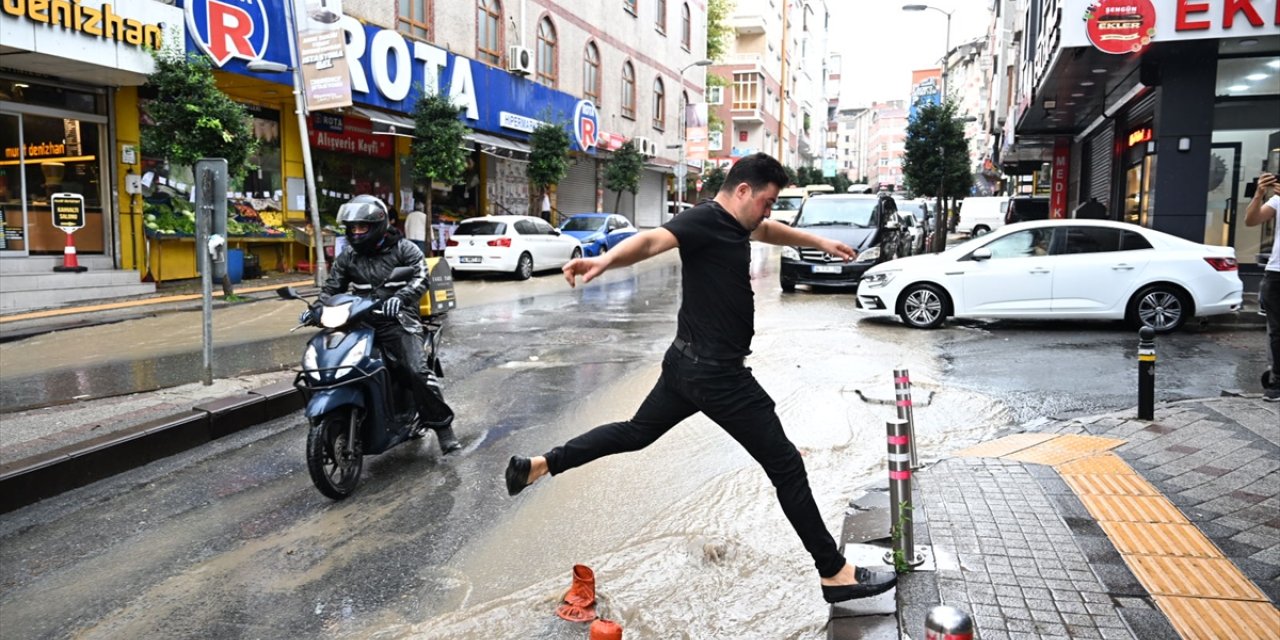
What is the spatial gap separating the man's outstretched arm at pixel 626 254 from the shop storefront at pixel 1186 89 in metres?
11.3

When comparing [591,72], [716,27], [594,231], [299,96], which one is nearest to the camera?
[299,96]

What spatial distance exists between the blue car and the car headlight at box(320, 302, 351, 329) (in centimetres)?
1876

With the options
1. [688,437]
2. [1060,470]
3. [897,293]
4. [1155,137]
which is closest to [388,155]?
[897,293]

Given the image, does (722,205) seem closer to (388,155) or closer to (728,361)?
(728,361)

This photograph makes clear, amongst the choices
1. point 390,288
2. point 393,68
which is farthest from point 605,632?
point 393,68

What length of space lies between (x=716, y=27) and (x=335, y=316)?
181ft

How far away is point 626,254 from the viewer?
325 cm

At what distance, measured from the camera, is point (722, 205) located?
3658mm

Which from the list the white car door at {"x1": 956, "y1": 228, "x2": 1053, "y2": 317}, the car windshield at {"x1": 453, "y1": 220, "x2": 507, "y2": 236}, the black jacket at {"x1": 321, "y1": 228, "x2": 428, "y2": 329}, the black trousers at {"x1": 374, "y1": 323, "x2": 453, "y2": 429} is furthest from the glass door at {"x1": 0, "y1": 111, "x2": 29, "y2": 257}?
the white car door at {"x1": 956, "y1": 228, "x2": 1053, "y2": 317}

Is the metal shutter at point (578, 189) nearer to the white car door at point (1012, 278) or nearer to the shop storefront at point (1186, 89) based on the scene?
the shop storefront at point (1186, 89)

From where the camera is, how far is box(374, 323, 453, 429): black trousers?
5.85m

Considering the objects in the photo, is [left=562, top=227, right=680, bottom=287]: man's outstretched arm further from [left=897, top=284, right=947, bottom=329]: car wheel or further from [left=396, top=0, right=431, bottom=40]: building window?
[left=396, top=0, right=431, bottom=40]: building window

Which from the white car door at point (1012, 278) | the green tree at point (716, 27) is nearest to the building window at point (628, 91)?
the green tree at point (716, 27)

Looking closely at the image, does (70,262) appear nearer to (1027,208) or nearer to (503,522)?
(503,522)
